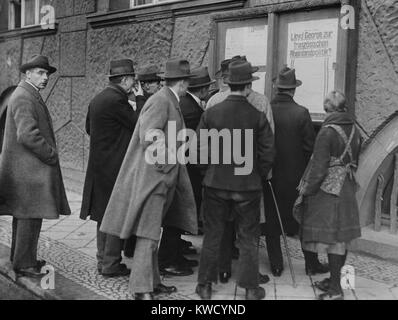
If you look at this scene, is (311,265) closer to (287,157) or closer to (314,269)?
(314,269)

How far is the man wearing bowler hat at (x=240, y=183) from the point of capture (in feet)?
13.9

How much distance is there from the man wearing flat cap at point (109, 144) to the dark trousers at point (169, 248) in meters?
0.34

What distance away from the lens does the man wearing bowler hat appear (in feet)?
13.9

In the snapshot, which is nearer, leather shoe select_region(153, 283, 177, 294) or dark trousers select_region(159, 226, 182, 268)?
leather shoe select_region(153, 283, 177, 294)

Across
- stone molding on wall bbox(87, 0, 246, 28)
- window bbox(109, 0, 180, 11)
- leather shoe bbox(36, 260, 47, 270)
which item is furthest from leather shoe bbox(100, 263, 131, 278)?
window bbox(109, 0, 180, 11)

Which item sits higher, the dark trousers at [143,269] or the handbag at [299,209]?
the handbag at [299,209]

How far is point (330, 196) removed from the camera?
14.2 ft

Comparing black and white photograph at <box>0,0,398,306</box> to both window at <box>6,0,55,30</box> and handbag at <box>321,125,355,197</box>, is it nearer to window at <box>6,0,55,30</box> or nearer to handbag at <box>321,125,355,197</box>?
handbag at <box>321,125,355,197</box>

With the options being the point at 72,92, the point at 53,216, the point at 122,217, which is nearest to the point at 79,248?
the point at 53,216

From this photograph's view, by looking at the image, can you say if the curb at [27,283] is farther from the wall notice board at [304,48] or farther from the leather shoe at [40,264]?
the wall notice board at [304,48]

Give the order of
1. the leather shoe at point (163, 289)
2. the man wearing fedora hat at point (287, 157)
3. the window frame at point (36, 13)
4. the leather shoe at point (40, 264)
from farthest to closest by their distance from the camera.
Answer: the window frame at point (36, 13) → the leather shoe at point (40, 264) → the man wearing fedora hat at point (287, 157) → the leather shoe at point (163, 289)

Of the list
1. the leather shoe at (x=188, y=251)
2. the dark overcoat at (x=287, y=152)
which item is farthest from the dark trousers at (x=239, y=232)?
the leather shoe at (x=188, y=251)

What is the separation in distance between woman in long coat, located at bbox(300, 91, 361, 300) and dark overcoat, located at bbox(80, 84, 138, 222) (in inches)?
65.0
